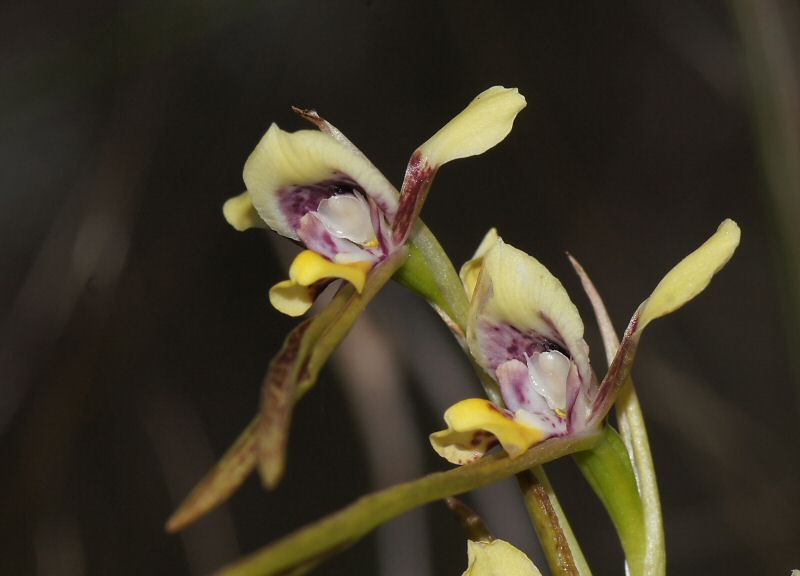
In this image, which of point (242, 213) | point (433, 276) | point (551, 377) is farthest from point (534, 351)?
point (242, 213)

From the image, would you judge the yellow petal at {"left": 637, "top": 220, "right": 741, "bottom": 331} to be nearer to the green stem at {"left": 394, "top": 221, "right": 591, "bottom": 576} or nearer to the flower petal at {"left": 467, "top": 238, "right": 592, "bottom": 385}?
the flower petal at {"left": 467, "top": 238, "right": 592, "bottom": 385}

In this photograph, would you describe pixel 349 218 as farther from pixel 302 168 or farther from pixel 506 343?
pixel 506 343

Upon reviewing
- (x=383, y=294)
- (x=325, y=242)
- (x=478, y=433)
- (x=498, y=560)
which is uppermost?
(x=383, y=294)

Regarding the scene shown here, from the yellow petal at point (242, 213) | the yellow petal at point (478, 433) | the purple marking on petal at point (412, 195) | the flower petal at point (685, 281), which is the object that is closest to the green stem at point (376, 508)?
the yellow petal at point (478, 433)

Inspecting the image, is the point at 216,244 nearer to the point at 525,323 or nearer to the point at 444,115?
the point at 444,115

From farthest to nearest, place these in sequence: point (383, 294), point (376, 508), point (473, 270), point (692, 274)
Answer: point (383, 294)
point (473, 270)
point (692, 274)
point (376, 508)

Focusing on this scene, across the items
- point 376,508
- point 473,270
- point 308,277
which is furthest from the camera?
point 473,270

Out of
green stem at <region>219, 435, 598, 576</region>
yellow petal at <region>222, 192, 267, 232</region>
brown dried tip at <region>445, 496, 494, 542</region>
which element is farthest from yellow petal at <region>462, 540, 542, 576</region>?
yellow petal at <region>222, 192, 267, 232</region>

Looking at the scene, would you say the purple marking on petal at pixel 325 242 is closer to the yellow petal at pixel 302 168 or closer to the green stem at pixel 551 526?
the yellow petal at pixel 302 168

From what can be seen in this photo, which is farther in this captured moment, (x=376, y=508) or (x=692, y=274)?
(x=692, y=274)
